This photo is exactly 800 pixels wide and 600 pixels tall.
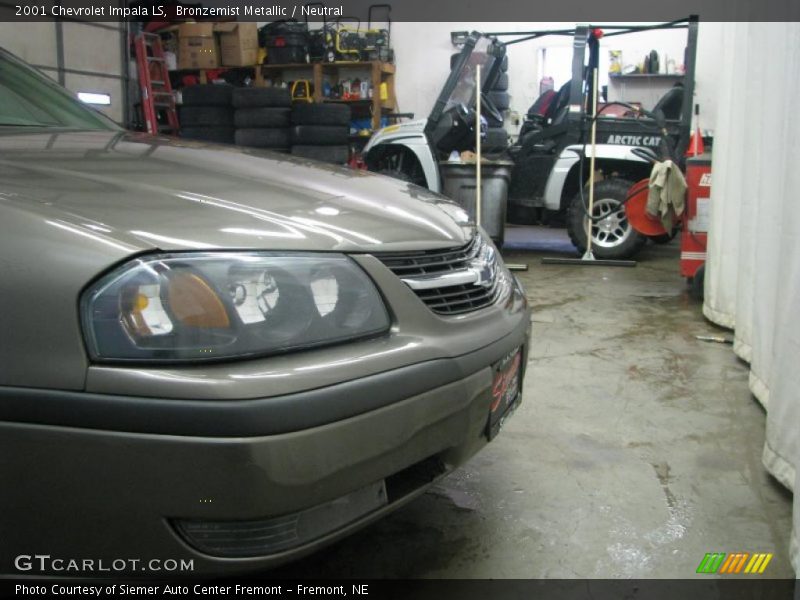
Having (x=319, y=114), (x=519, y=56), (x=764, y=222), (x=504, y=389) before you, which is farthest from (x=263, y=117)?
(x=504, y=389)

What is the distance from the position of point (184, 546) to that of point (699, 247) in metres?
4.36

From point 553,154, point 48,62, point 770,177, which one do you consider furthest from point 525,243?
point 48,62

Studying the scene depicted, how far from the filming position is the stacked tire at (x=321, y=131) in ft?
25.4

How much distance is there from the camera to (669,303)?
4.65 metres

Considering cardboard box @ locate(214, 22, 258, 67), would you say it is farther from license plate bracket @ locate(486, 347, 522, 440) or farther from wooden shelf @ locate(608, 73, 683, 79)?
license plate bracket @ locate(486, 347, 522, 440)

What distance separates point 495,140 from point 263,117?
2.66 m

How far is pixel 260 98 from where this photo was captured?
7957 mm

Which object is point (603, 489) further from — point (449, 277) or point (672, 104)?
point (672, 104)

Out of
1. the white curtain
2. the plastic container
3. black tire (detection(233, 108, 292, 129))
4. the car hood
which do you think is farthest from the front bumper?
black tire (detection(233, 108, 292, 129))

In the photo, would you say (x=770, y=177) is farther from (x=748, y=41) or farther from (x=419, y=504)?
(x=419, y=504)

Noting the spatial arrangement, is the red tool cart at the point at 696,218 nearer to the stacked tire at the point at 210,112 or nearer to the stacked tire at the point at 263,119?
the stacked tire at the point at 263,119

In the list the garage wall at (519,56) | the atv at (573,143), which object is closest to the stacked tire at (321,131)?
the atv at (573,143)

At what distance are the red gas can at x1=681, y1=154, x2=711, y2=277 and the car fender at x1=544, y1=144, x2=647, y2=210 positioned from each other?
69.2 inches

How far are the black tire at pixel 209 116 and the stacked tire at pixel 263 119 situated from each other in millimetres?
323
